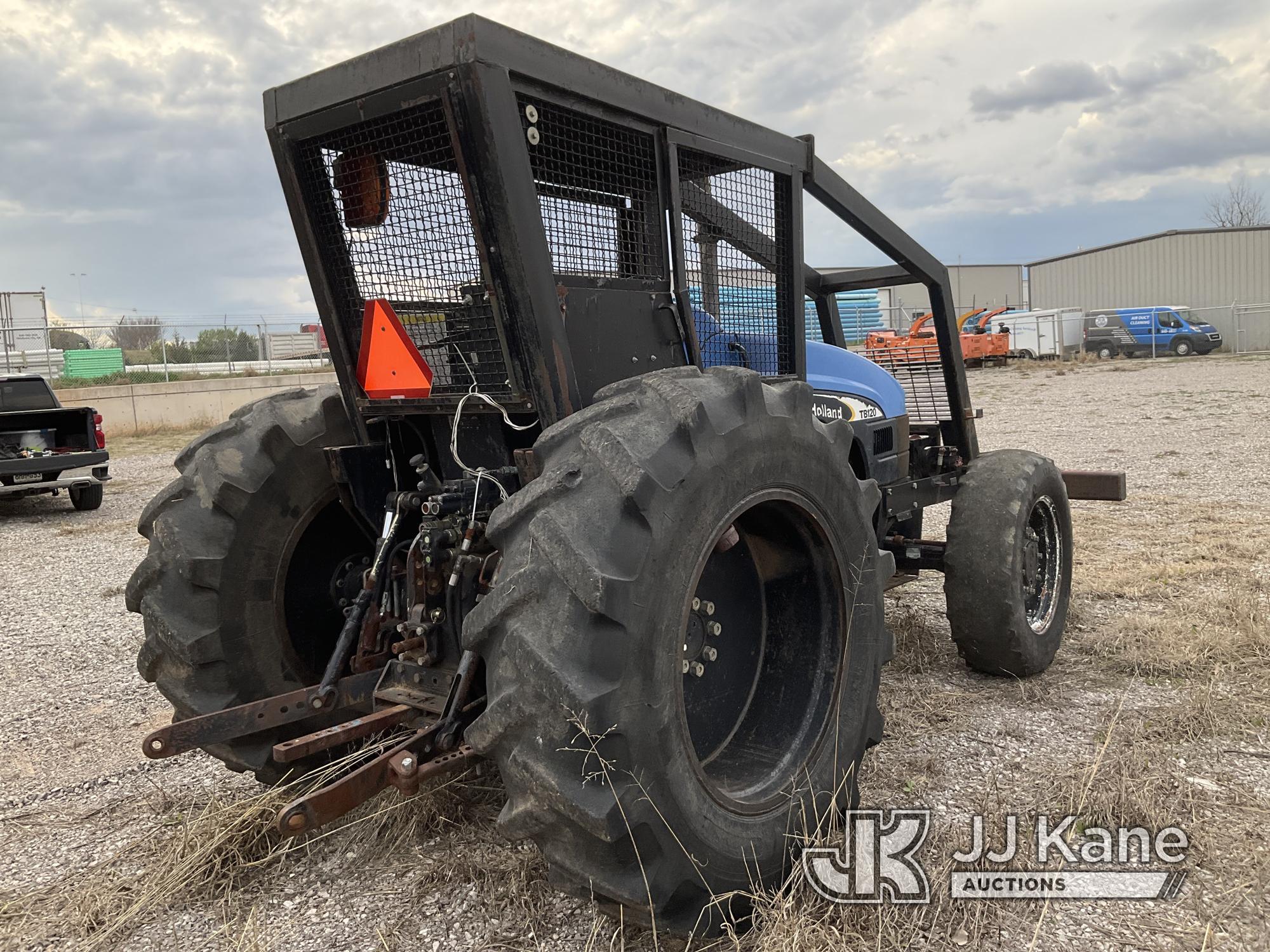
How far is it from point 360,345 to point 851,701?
6.82ft

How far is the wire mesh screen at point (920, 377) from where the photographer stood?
5.50 metres

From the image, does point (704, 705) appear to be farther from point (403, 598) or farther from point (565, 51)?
point (565, 51)

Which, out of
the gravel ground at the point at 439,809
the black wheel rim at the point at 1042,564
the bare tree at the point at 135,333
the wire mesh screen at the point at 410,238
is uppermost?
the bare tree at the point at 135,333

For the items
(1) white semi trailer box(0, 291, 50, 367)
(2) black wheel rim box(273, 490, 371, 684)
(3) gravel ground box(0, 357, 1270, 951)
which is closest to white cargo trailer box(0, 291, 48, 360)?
(1) white semi trailer box(0, 291, 50, 367)

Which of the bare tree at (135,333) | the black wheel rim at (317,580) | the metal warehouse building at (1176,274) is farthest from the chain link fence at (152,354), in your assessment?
the metal warehouse building at (1176,274)

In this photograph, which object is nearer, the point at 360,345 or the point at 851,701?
the point at 851,701

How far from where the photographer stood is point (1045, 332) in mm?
36188

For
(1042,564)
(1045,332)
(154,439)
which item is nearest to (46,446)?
(154,439)

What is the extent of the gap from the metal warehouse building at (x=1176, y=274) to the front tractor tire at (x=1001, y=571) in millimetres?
41842

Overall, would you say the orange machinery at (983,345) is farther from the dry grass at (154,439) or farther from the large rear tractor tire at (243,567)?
the large rear tractor tire at (243,567)

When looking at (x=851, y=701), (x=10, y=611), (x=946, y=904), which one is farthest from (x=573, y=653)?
(x=10, y=611)

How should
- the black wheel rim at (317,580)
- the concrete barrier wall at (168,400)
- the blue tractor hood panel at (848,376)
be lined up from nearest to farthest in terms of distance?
1. the black wheel rim at (317,580)
2. the blue tractor hood panel at (848,376)
3. the concrete barrier wall at (168,400)

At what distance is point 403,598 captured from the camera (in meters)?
3.37

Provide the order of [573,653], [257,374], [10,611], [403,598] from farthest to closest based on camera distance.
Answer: [257,374], [10,611], [403,598], [573,653]
